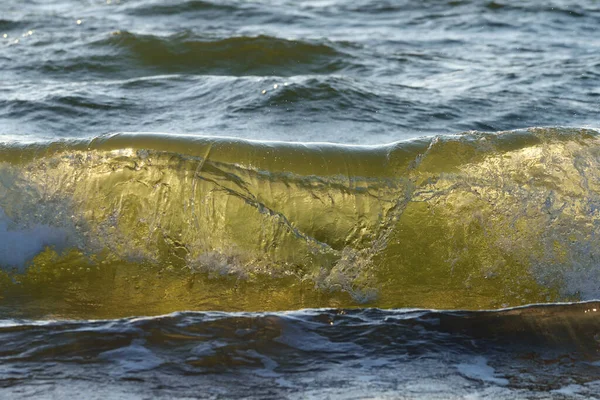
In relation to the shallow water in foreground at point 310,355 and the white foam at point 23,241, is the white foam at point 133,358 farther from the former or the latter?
the white foam at point 23,241

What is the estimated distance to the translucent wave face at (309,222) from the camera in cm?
381

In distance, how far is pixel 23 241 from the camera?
3.95m

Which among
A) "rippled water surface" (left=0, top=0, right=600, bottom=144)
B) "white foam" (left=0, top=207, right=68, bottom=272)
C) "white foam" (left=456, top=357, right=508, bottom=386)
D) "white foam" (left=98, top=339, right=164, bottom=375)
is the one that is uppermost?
"rippled water surface" (left=0, top=0, right=600, bottom=144)

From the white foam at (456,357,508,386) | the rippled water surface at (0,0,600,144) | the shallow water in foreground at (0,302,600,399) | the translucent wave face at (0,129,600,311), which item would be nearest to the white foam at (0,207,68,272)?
the translucent wave face at (0,129,600,311)

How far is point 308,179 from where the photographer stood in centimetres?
396

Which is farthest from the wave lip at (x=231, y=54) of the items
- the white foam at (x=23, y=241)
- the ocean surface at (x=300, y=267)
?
the white foam at (x=23, y=241)

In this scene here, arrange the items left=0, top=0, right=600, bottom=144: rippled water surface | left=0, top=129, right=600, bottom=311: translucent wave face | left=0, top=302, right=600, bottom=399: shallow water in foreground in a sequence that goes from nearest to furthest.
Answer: left=0, top=302, right=600, bottom=399: shallow water in foreground → left=0, top=129, right=600, bottom=311: translucent wave face → left=0, top=0, right=600, bottom=144: rippled water surface

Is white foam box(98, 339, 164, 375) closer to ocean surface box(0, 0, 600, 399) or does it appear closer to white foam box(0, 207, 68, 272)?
ocean surface box(0, 0, 600, 399)

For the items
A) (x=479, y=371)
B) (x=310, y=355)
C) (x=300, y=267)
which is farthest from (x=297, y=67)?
(x=479, y=371)

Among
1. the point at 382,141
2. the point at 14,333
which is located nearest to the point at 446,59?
the point at 382,141

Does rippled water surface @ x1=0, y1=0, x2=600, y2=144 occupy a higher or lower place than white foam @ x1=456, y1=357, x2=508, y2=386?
higher

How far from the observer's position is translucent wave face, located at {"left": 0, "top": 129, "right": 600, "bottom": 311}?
3.81m

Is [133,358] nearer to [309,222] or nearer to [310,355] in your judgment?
[310,355]

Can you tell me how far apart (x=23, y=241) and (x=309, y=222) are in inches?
49.3
